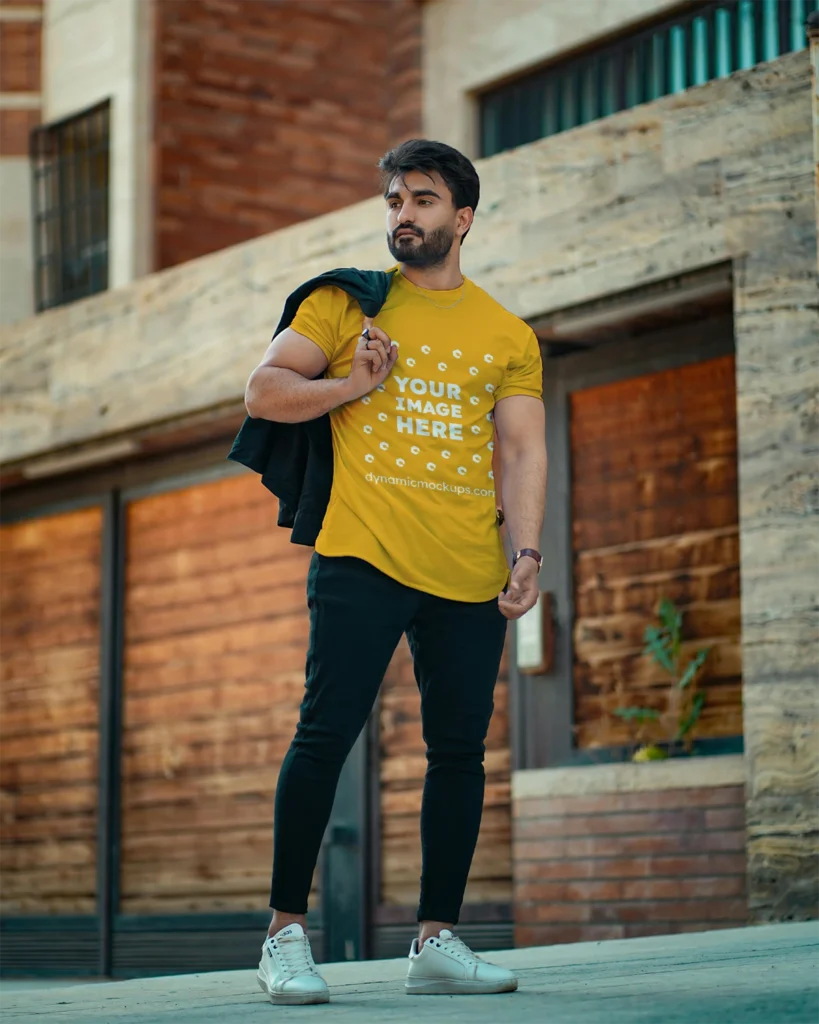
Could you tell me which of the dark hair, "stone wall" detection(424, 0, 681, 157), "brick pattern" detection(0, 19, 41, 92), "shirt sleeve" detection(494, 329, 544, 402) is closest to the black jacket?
the dark hair

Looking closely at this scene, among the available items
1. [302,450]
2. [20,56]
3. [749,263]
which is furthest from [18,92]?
[302,450]

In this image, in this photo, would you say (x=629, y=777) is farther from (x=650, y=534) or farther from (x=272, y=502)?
(x=272, y=502)

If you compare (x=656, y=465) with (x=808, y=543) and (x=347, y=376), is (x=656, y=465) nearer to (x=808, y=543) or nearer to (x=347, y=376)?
(x=808, y=543)

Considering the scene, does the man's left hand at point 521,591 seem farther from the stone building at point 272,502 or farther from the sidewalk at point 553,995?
the stone building at point 272,502

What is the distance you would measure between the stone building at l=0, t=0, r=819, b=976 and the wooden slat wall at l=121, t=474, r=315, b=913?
0.02 meters

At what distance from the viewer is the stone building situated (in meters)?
6.85

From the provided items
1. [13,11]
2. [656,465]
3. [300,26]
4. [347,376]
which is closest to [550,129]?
[300,26]

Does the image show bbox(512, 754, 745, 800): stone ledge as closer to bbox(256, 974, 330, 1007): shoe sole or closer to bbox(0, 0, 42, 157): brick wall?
bbox(256, 974, 330, 1007): shoe sole

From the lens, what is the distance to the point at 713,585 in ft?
24.6

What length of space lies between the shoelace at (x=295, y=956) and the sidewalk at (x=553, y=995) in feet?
0.34

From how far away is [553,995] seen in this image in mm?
3531

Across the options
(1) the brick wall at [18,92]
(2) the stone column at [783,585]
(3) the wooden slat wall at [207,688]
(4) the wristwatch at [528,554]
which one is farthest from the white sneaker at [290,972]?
(1) the brick wall at [18,92]

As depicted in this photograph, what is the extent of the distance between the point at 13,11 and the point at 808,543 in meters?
7.30

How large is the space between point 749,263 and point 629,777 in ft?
6.96
